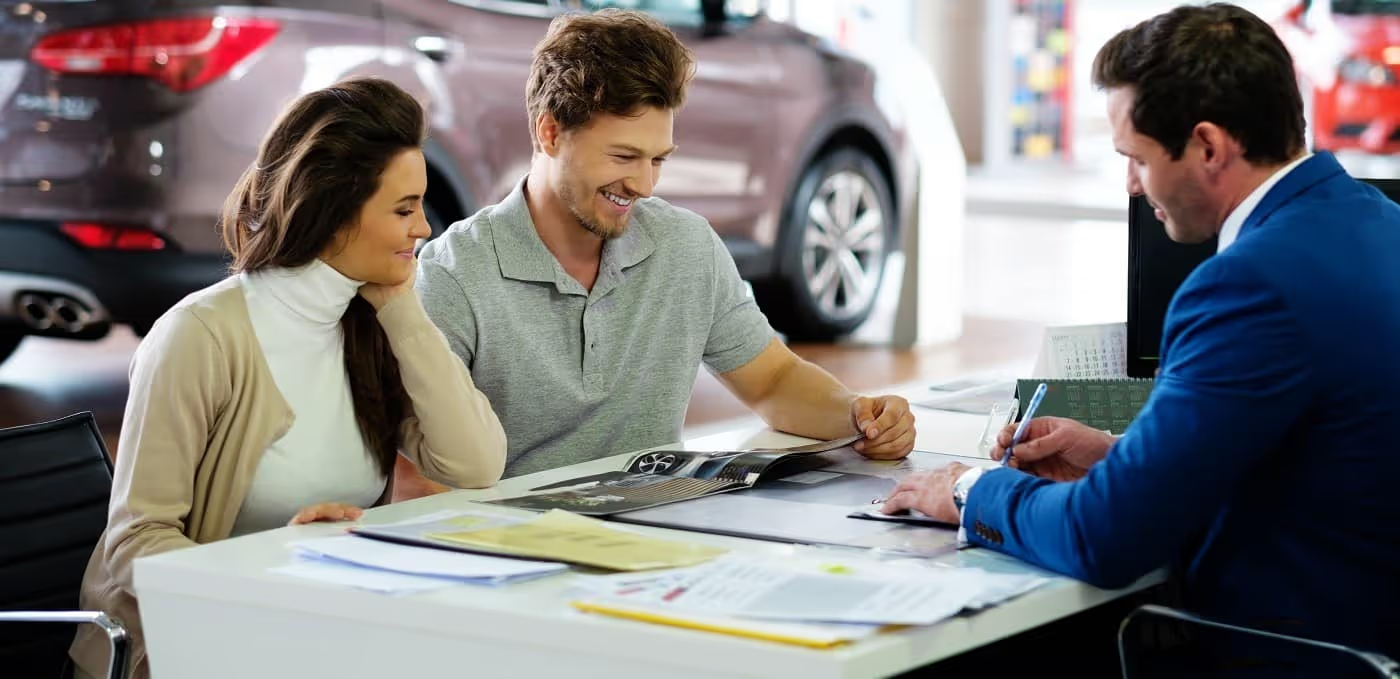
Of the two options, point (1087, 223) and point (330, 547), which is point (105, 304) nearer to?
point (330, 547)

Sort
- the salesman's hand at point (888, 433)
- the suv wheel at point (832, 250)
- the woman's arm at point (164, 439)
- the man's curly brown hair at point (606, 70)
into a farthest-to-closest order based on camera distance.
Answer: the suv wheel at point (832, 250) < the man's curly brown hair at point (606, 70) < the salesman's hand at point (888, 433) < the woman's arm at point (164, 439)

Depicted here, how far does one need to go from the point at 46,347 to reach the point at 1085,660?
5.16 m

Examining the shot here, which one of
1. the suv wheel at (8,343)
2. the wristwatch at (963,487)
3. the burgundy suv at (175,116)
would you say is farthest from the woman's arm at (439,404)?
the suv wheel at (8,343)

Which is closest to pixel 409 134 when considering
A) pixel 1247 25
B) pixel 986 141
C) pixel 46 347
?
pixel 1247 25

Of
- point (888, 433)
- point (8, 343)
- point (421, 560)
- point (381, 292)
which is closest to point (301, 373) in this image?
point (381, 292)

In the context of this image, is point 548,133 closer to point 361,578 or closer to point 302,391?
point 302,391

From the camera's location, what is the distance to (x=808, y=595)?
5.37 feet

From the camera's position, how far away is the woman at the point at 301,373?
210cm

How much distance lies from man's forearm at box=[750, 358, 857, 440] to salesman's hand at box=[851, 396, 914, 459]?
4.6 inches

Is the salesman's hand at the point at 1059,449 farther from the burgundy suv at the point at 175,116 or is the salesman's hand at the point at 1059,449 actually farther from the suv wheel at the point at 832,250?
the suv wheel at the point at 832,250

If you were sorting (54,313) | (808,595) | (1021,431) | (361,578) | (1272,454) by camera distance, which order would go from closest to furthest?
1. (808,595)
2. (361,578)
3. (1272,454)
4. (1021,431)
5. (54,313)

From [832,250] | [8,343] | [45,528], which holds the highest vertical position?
[45,528]

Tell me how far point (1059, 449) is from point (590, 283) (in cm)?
82

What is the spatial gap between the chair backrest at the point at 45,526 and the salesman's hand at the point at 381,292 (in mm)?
432
